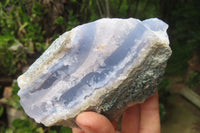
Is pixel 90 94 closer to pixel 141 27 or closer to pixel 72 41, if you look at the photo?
pixel 72 41

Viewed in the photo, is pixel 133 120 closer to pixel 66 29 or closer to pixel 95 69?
pixel 95 69

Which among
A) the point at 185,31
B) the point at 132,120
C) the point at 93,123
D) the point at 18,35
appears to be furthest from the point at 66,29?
the point at 185,31

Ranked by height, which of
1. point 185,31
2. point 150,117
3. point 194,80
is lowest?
point 194,80

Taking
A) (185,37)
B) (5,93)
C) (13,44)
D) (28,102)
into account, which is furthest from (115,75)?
(185,37)

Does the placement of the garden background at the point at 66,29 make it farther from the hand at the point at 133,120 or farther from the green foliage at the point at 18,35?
the hand at the point at 133,120

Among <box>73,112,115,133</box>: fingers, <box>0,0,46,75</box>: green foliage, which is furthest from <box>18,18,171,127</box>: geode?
<box>0,0,46,75</box>: green foliage

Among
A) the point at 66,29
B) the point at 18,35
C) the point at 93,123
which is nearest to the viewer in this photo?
the point at 93,123

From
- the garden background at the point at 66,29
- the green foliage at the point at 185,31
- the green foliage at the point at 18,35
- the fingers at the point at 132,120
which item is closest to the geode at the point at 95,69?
the fingers at the point at 132,120
